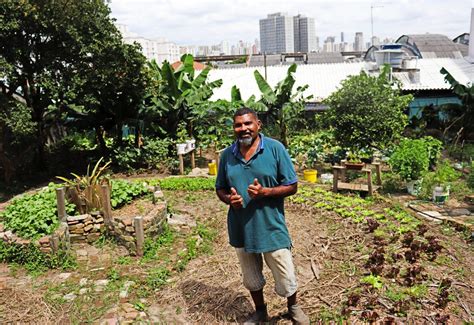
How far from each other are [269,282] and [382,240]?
1939 mm

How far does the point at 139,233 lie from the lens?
6.01 meters

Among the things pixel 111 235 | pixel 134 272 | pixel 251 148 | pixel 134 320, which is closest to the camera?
pixel 251 148

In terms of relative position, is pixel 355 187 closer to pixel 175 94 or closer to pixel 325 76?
pixel 175 94

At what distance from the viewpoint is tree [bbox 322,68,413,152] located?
10.5 m

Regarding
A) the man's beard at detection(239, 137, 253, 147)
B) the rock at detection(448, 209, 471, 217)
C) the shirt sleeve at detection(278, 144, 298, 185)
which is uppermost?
the man's beard at detection(239, 137, 253, 147)

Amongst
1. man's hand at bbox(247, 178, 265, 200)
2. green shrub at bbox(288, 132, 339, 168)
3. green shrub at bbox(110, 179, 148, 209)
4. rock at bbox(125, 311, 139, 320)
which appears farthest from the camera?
green shrub at bbox(288, 132, 339, 168)

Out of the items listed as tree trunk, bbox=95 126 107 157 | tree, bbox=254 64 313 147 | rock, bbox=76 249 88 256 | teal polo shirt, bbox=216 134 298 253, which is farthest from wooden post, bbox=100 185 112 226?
tree trunk, bbox=95 126 107 157

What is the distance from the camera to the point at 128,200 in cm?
732

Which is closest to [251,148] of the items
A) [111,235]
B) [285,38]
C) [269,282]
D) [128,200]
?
[269,282]

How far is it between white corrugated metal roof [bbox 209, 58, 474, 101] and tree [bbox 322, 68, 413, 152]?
4.78 meters

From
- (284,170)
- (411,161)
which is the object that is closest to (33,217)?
(284,170)

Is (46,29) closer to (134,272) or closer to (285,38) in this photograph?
(134,272)

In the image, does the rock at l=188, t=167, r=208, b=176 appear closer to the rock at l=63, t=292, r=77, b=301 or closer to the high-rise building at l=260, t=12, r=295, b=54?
the rock at l=63, t=292, r=77, b=301

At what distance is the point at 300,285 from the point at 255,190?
1.99 metres
